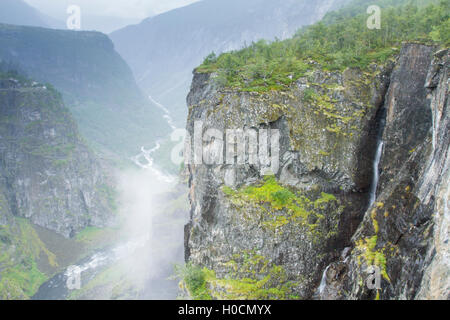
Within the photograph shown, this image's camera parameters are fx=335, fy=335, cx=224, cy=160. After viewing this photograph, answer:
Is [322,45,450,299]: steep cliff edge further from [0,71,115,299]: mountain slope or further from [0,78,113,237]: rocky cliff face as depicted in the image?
[0,78,113,237]: rocky cliff face

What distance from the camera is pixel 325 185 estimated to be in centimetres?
3584

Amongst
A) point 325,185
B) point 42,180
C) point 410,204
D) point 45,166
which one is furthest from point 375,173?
point 45,166

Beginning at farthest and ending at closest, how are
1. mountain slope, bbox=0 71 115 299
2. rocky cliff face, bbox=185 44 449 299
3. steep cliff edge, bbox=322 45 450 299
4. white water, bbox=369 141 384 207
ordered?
mountain slope, bbox=0 71 115 299 < white water, bbox=369 141 384 207 < rocky cliff face, bbox=185 44 449 299 < steep cliff edge, bbox=322 45 450 299

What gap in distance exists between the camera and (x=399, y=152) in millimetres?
32250

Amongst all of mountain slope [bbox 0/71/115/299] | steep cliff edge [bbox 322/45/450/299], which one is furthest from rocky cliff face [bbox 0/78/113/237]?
steep cliff edge [bbox 322/45/450/299]

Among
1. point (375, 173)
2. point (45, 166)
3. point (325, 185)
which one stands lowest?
point (45, 166)

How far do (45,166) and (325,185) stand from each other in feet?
336

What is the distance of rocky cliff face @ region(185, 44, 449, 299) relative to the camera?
27.1 meters

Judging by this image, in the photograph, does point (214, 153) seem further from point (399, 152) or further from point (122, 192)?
point (122, 192)

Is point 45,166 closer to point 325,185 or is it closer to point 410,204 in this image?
point 325,185

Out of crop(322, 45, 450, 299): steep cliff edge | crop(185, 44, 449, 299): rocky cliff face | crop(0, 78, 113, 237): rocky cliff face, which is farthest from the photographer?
crop(0, 78, 113, 237): rocky cliff face

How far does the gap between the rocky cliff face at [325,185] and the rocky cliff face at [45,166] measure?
3328 inches

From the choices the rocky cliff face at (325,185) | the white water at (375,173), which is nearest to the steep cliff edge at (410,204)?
the rocky cliff face at (325,185)

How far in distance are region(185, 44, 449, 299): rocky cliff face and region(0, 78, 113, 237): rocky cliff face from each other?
84.5 metres
